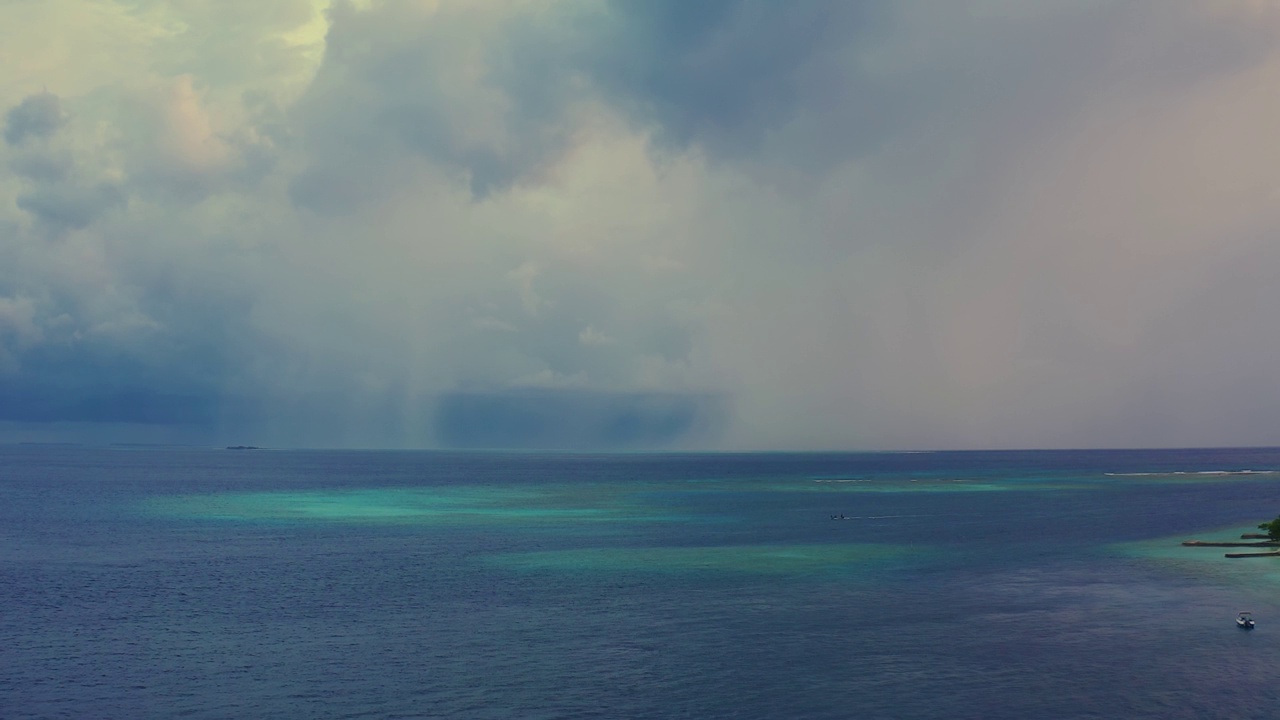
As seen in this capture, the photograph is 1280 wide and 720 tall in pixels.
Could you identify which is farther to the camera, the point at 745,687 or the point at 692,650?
the point at 692,650

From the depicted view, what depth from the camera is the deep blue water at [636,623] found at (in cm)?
4697

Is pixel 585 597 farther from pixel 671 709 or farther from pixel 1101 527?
pixel 1101 527

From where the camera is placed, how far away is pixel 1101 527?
120 meters

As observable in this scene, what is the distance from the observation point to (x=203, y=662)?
177 feet

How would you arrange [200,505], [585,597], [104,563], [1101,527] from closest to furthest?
[585,597]
[104,563]
[1101,527]
[200,505]

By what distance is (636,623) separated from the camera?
62562mm

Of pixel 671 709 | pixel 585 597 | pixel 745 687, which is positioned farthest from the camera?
pixel 585 597

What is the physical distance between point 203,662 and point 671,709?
26.7 m

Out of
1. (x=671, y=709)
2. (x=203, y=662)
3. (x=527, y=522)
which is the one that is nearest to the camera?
(x=671, y=709)

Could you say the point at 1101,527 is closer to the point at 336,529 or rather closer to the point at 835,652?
the point at 835,652

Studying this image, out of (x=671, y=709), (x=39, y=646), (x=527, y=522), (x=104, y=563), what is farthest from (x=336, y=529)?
(x=671, y=709)

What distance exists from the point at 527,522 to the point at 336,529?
81.5 feet

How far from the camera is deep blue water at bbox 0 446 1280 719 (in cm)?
4697

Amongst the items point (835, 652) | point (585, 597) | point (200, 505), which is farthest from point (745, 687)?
point (200, 505)
